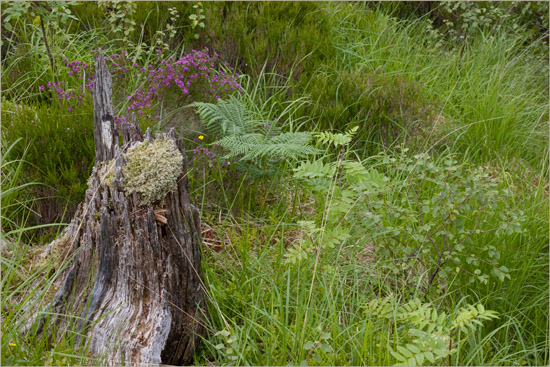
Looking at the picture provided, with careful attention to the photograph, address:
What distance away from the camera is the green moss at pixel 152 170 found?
256cm

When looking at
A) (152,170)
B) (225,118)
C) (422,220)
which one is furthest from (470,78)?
(152,170)

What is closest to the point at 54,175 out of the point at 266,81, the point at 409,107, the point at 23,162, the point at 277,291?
the point at 23,162

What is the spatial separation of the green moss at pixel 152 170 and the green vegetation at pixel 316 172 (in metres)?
0.02

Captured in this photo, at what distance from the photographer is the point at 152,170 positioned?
2539 mm

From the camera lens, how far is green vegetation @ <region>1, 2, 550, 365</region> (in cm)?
274

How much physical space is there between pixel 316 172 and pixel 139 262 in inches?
40.5

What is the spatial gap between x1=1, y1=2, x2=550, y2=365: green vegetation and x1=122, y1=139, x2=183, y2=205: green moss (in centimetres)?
2

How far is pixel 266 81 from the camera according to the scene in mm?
5191

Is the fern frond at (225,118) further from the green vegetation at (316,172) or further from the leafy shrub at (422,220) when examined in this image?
the leafy shrub at (422,220)

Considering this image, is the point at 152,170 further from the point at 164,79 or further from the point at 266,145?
the point at 164,79

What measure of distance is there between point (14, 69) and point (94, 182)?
2.67 m

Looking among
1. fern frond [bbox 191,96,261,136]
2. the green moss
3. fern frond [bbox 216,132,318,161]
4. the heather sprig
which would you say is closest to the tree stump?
the green moss

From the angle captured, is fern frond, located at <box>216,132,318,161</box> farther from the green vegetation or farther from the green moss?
the green moss

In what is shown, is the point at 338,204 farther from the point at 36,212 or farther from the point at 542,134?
the point at 542,134
